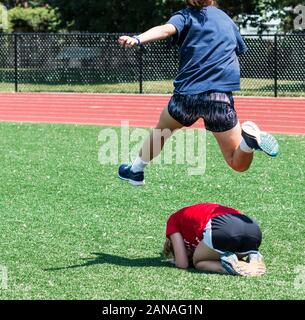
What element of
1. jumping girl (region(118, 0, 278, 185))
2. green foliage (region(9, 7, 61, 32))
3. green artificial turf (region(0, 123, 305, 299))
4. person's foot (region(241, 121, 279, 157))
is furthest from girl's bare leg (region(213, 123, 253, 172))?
green foliage (region(9, 7, 61, 32))

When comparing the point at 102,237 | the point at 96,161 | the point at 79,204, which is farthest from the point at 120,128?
the point at 102,237

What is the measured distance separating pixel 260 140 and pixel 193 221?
29.8 inches

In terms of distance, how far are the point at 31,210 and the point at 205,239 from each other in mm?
2579

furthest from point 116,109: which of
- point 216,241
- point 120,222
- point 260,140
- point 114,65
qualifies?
point 216,241

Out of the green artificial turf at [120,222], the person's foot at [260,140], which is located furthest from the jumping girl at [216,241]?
the person's foot at [260,140]

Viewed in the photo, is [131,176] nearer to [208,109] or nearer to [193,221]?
[208,109]

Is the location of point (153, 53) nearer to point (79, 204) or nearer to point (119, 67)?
point (119, 67)

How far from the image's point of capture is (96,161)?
10906 millimetres

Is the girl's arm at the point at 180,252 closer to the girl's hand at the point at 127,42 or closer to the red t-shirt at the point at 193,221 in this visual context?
the red t-shirt at the point at 193,221

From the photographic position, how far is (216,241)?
5465 mm

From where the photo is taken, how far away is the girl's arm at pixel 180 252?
5695mm

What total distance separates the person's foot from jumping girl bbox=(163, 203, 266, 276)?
52 centimetres

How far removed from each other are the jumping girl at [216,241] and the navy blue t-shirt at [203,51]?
3.08ft

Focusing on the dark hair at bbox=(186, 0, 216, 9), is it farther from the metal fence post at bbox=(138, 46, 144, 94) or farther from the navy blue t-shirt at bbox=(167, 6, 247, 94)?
the metal fence post at bbox=(138, 46, 144, 94)
